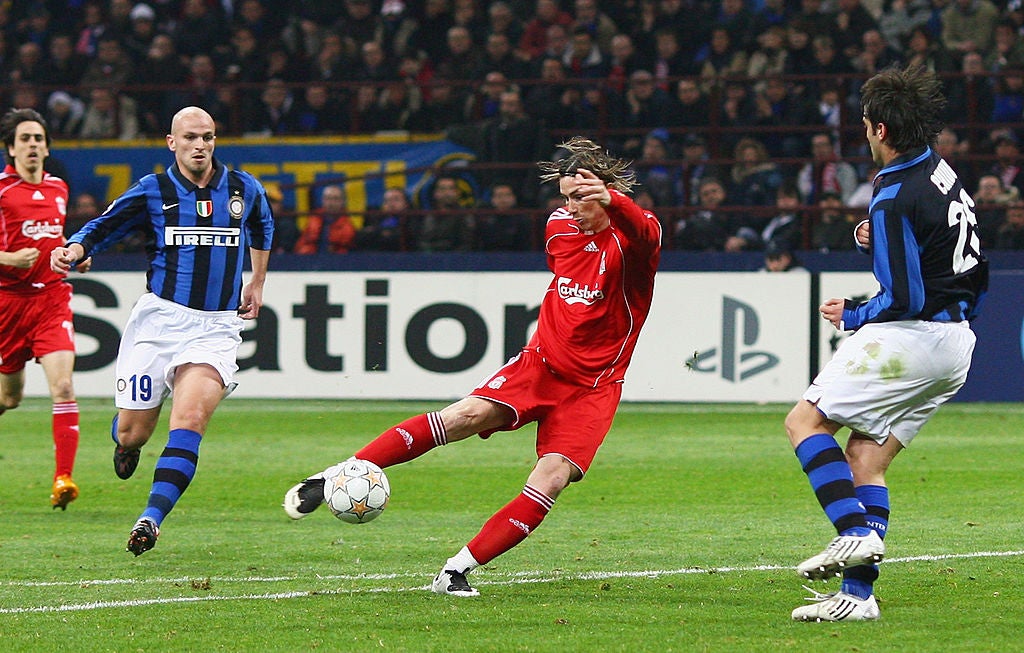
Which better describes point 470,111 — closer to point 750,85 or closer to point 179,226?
point 750,85

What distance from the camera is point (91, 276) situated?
625 inches

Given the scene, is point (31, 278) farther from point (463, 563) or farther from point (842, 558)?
point (842, 558)

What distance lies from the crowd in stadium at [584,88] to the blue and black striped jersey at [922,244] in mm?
10448

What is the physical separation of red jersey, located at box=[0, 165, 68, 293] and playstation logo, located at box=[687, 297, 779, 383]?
7101mm

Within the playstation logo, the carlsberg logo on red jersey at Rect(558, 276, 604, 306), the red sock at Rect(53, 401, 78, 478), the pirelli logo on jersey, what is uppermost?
the pirelli logo on jersey

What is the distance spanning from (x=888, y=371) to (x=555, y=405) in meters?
1.54

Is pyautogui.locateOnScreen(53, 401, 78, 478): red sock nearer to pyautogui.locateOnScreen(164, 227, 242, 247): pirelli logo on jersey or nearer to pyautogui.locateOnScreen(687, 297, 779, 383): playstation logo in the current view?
pyautogui.locateOnScreen(164, 227, 242, 247): pirelli logo on jersey

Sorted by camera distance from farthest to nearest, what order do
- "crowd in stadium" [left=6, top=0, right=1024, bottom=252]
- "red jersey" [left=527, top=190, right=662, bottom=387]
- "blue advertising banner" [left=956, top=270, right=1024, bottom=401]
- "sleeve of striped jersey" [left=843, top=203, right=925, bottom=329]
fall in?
"crowd in stadium" [left=6, top=0, right=1024, bottom=252]
"blue advertising banner" [left=956, top=270, right=1024, bottom=401]
"red jersey" [left=527, top=190, right=662, bottom=387]
"sleeve of striped jersey" [left=843, top=203, right=925, bottom=329]

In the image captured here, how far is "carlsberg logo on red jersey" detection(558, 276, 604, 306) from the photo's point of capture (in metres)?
6.51

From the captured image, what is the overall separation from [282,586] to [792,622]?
213 cm

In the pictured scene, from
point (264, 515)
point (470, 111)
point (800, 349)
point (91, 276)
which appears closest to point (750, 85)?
point (470, 111)

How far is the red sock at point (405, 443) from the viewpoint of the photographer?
6.30 meters

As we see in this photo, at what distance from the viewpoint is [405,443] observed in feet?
20.7

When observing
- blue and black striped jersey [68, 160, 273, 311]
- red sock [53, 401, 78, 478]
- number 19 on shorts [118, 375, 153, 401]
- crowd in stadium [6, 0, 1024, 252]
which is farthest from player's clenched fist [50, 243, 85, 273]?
crowd in stadium [6, 0, 1024, 252]
